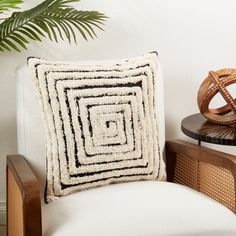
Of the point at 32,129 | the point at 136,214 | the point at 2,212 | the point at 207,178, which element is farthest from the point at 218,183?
the point at 2,212

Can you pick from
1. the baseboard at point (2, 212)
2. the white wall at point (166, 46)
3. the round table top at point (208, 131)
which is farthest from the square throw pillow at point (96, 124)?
the baseboard at point (2, 212)

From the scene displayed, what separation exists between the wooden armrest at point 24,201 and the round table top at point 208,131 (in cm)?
63

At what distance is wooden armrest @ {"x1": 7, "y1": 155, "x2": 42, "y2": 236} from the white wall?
565mm

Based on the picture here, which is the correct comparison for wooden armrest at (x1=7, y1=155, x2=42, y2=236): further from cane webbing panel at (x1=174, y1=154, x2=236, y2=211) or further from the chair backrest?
cane webbing panel at (x1=174, y1=154, x2=236, y2=211)

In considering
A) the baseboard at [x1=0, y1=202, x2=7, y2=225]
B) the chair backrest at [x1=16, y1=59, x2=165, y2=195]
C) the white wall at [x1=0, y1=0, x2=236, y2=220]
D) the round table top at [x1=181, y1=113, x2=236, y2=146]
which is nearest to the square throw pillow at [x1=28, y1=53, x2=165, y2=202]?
the chair backrest at [x1=16, y1=59, x2=165, y2=195]

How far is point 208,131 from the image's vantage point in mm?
1682

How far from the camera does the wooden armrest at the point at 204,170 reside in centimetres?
157

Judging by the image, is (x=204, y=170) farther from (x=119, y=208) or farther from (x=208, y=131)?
(x=119, y=208)

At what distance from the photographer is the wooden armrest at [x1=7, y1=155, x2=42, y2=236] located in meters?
1.23

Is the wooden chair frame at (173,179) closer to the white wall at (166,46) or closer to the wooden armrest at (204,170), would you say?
the wooden armrest at (204,170)

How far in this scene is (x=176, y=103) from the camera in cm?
212

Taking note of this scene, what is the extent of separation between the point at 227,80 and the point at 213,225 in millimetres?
626

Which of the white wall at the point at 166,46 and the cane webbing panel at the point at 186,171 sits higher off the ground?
the white wall at the point at 166,46

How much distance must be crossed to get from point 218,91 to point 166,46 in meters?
0.44
